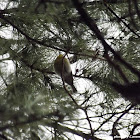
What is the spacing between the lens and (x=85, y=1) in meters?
1.38

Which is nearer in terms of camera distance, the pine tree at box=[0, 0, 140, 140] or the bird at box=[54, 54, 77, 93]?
the pine tree at box=[0, 0, 140, 140]

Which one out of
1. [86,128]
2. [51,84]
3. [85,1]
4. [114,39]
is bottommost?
[86,128]

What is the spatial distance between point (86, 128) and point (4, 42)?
590 millimetres

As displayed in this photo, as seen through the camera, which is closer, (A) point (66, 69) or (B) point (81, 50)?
(B) point (81, 50)

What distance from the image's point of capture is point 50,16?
140 centimetres

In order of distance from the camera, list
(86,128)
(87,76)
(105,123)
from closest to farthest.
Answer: (86,128) < (105,123) < (87,76)

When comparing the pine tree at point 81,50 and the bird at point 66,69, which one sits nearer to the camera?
the pine tree at point 81,50

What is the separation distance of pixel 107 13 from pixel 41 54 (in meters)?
0.40

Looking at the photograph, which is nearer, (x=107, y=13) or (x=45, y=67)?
(x=107, y=13)

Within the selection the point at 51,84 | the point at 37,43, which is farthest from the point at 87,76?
the point at 37,43

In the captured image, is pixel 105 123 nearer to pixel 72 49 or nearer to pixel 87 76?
pixel 87 76

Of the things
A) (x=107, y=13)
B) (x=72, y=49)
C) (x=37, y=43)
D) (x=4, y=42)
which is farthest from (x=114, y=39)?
(x=4, y=42)

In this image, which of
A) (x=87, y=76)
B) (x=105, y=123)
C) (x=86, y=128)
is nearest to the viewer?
(x=86, y=128)

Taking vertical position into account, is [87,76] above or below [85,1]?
below
